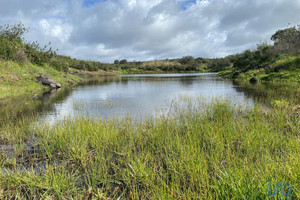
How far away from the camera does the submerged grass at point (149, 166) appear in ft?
12.5

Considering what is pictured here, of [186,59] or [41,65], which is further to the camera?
[186,59]

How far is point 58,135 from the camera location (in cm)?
708

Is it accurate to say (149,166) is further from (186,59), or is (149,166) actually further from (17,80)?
(186,59)

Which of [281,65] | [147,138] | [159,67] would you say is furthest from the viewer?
A: [159,67]

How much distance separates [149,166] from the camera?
5.23 meters

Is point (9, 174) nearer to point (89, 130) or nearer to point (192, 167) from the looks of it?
point (89, 130)

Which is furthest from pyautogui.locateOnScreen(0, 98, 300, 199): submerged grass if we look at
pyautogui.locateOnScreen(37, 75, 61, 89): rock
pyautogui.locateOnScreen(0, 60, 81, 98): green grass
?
pyautogui.locateOnScreen(37, 75, 61, 89): rock

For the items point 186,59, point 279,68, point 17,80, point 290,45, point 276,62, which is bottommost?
point 17,80

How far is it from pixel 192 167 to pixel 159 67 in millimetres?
127880

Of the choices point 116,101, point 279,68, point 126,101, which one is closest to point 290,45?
point 279,68

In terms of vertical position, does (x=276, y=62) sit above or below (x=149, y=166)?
above

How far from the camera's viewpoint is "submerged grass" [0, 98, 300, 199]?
380 cm

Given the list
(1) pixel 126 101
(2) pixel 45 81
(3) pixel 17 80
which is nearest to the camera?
(1) pixel 126 101

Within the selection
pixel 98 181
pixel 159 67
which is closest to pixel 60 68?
pixel 98 181
